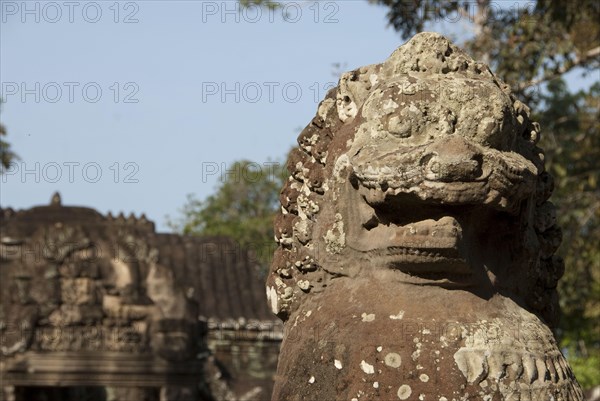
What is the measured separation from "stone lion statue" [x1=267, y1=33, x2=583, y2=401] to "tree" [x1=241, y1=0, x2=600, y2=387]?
8.20m

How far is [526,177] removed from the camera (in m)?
3.92

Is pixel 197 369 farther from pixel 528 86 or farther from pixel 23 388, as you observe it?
pixel 528 86

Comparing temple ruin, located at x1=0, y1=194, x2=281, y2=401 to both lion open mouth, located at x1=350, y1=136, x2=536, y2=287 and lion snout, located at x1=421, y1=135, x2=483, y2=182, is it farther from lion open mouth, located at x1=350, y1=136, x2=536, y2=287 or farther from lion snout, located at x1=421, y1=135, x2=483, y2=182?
lion snout, located at x1=421, y1=135, x2=483, y2=182

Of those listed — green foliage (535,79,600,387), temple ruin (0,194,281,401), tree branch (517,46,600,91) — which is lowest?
temple ruin (0,194,281,401)

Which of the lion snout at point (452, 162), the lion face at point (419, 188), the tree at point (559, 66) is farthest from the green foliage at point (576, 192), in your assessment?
the lion snout at point (452, 162)

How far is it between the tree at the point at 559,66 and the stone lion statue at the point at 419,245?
820 cm

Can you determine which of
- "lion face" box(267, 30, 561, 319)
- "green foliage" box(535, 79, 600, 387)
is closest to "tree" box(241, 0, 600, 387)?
"green foliage" box(535, 79, 600, 387)

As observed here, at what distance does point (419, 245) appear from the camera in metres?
3.84

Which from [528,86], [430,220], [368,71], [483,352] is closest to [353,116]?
[368,71]

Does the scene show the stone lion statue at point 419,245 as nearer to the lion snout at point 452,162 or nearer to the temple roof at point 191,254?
the lion snout at point 452,162

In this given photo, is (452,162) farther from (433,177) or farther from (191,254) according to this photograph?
(191,254)

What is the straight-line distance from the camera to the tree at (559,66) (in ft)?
43.1

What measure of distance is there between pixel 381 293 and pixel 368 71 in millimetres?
764

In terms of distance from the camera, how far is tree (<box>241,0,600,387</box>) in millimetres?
13148
